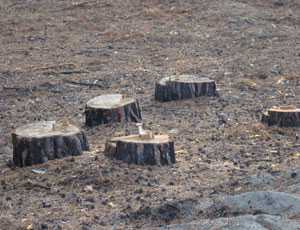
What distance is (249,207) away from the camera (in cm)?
563

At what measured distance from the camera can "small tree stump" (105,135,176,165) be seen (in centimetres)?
696

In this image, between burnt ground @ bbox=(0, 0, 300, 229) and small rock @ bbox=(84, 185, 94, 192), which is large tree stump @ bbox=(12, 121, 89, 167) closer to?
burnt ground @ bbox=(0, 0, 300, 229)

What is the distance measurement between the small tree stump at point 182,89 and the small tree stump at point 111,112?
113 centimetres

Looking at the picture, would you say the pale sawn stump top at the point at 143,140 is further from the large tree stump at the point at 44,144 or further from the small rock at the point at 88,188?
the small rock at the point at 88,188

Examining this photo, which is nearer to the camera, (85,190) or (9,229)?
(9,229)

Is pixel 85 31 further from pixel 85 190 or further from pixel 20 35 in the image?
pixel 85 190

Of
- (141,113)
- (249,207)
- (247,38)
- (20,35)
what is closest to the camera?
(249,207)

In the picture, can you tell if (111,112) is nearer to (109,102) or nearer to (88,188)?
(109,102)

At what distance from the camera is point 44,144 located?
707 centimetres

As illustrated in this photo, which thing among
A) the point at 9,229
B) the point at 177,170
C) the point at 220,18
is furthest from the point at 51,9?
the point at 9,229

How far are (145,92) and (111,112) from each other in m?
2.15

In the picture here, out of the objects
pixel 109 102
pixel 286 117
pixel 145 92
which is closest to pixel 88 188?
pixel 109 102

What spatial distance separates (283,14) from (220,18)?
1310mm

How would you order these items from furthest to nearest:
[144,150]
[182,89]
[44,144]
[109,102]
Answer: [182,89], [109,102], [44,144], [144,150]
